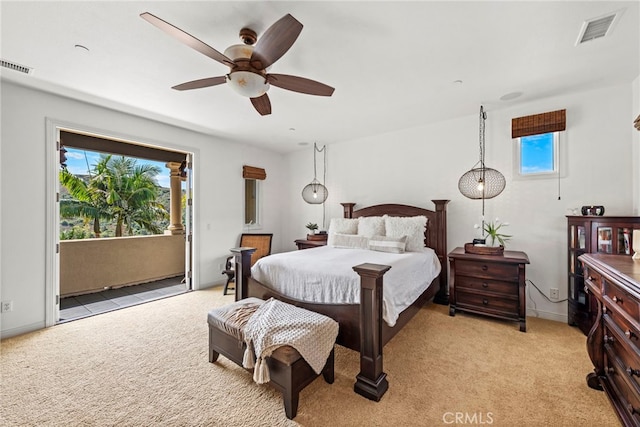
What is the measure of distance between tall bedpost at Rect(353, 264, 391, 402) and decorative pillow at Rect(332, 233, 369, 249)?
1806 millimetres

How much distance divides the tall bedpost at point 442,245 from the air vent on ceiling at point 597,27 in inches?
84.5

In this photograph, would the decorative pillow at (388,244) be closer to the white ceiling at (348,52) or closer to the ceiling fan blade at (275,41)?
the white ceiling at (348,52)

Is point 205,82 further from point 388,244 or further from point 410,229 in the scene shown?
point 410,229

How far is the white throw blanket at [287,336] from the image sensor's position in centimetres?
179

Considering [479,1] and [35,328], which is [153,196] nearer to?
[35,328]

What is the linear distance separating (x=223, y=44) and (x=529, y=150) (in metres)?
3.79

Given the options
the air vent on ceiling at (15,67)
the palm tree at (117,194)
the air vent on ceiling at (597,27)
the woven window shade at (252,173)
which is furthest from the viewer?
the palm tree at (117,194)

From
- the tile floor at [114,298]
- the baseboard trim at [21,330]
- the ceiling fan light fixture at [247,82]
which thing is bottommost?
the tile floor at [114,298]

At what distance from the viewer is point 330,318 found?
2162 millimetres

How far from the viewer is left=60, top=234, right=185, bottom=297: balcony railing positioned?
4.34 meters

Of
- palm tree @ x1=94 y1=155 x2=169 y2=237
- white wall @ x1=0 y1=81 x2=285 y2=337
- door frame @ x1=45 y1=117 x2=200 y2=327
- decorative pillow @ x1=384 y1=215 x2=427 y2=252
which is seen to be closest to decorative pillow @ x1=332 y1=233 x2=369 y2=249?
decorative pillow @ x1=384 y1=215 x2=427 y2=252

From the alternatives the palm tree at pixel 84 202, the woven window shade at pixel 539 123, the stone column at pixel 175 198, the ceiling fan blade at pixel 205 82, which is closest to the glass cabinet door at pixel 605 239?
the woven window shade at pixel 539 123

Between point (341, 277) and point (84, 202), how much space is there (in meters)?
6.48

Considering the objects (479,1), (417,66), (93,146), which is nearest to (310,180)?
(417,66)
